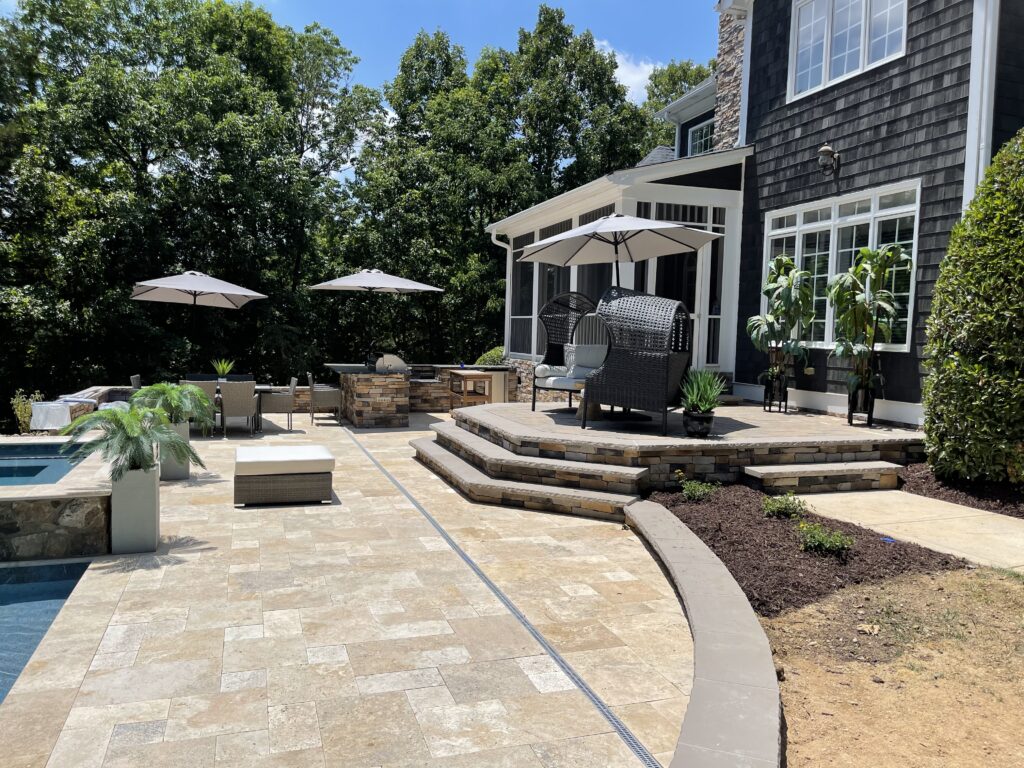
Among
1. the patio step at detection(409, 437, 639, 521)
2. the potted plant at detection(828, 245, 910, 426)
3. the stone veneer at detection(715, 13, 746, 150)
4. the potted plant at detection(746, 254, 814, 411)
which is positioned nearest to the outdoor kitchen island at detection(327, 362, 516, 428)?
the patio step at detection(409, 437, 639, 521)

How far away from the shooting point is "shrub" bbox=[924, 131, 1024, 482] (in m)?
5.69

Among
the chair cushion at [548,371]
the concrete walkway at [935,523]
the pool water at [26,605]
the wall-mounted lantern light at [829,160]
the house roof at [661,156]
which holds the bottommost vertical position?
the pool water at [26,605]

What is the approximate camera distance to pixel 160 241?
13984 mm

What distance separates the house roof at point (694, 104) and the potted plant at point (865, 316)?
697cm

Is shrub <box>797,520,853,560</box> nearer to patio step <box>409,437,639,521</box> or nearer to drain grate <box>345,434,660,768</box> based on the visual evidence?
patio step <box>409,437,639,521</box>

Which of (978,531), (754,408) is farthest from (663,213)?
(978,531)

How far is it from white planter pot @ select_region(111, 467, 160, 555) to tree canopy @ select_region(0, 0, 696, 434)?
9258mm

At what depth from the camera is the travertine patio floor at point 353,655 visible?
2389 millimetres

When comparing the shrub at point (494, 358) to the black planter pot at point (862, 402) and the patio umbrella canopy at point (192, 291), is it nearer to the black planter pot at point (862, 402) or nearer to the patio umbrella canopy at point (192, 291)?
the patio umbrella canopy at point (192, 291)

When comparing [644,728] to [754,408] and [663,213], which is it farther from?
[663,213]

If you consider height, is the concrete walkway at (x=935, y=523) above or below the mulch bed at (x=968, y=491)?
below

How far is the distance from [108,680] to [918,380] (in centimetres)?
768

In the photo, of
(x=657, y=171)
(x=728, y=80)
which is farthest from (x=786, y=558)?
(x=728, y=80)

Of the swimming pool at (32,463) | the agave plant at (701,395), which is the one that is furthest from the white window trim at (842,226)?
the swimming pool at (32,463)
